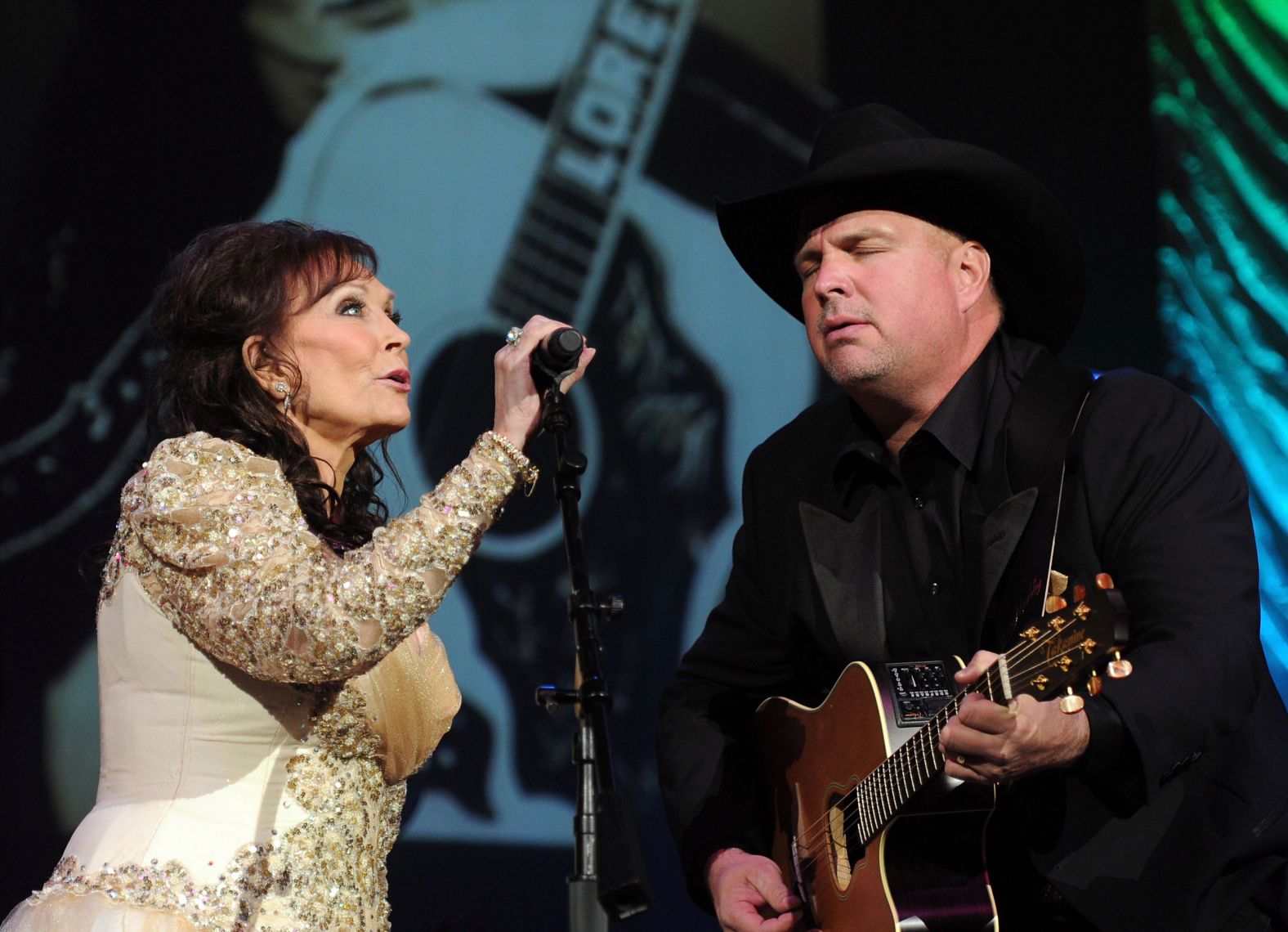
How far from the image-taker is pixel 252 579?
1.83m

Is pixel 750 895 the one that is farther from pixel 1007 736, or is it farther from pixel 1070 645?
pixel 1070 645

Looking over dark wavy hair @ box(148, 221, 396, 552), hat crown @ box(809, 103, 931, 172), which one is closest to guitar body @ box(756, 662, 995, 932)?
dark wavy hair @ box(148, 221, 396, 552)

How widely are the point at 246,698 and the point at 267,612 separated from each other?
0.30 metres

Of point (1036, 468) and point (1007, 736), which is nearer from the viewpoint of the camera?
point (1007, 736)

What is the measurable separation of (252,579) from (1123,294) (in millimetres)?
3471

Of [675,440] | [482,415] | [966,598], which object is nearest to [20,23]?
[482,415]

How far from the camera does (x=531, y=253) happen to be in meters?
4.02

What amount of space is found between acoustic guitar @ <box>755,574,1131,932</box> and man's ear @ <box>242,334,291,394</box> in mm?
1119

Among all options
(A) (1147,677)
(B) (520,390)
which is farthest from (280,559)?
(A) (1147,677)

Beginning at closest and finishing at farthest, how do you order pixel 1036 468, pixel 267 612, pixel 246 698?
pixel 267 612
pixel 246 698
pixel 1036 468

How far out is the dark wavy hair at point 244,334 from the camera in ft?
7.31

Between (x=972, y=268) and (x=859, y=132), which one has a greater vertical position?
(x=859, y=132)

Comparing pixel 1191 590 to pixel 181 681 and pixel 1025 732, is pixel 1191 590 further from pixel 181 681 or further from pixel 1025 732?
pixel 181 681

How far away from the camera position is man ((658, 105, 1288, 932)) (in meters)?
1.84
